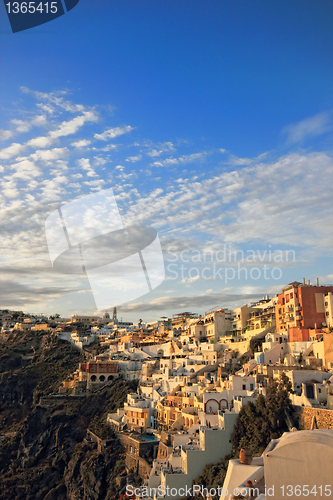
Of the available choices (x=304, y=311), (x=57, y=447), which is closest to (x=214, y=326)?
(x=304, y=311)

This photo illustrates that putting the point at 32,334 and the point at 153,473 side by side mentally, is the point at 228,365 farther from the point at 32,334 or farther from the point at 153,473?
the point at 32,334

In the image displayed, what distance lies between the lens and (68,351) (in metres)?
55.8

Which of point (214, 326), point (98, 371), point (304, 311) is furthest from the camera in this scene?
point (98, 371)

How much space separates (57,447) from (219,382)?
720 inches

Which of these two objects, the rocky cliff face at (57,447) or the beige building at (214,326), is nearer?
the rocky cliff face at (57,447)

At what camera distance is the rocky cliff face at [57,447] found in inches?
1101

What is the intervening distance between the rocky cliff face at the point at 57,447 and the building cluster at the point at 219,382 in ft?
6.94

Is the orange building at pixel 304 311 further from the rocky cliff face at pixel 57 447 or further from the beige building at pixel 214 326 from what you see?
the rocky cliff face at pixel 57 447

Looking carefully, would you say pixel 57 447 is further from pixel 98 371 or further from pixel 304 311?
pixel 304 311

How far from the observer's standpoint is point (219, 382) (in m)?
26.6

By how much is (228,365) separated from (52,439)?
60.2 feet

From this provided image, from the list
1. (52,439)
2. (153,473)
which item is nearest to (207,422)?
(153,473)

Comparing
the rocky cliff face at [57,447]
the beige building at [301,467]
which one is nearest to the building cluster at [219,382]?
the beige building at [301,467]

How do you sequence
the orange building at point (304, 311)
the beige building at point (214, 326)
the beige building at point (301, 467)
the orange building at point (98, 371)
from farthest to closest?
the orange building at point (98, 371) → the beige building at point (214, 326) → the orange building at point (304, 311) → the beige building at point (301, 467)
